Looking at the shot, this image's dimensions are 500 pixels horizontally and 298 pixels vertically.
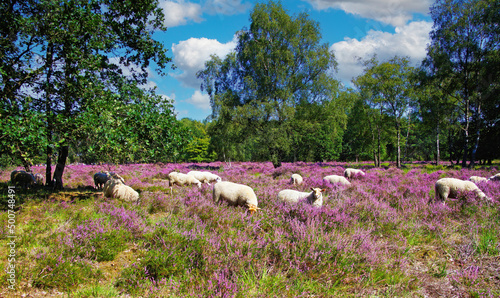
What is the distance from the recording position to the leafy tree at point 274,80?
24328 millimetres

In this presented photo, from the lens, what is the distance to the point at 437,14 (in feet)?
79.6

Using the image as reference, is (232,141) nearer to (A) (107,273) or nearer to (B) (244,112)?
(B) (244,112)

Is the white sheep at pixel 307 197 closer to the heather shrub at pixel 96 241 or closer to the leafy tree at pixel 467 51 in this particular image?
the heather shrub at pixel 96 241

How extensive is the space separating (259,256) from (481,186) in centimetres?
990

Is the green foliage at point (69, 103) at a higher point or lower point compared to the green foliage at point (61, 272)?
higher

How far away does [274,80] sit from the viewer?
25.6 m

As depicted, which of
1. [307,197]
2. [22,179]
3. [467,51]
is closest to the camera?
[307,197]

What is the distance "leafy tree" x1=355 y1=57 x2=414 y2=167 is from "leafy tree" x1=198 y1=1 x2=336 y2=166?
24.1 ft

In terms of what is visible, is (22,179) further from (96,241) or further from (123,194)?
(96,241)

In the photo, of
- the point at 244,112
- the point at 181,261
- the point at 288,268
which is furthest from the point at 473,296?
the point at 244,112

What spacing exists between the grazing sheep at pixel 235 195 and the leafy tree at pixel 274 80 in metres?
16.5

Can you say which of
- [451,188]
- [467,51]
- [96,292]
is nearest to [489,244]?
[451,188]

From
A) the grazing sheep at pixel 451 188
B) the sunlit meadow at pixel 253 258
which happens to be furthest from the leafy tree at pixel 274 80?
the sunlit meadow at pixel 253 258

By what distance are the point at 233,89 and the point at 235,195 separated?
23104 millimetres
